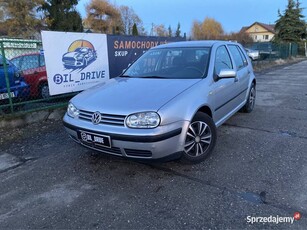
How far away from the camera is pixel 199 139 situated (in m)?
3.71

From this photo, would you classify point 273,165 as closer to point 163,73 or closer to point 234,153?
point 234,153

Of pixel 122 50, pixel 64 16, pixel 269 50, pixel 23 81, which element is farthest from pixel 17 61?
pixel 269 50

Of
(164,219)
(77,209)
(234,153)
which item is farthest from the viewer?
(234,153)

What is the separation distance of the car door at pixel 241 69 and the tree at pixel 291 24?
34926 millimetres

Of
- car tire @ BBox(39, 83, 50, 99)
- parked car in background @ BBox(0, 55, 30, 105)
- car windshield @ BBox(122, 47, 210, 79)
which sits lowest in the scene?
car tire @ BBox(39, 83, 50, 99)

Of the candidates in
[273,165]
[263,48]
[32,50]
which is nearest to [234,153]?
[273,165]

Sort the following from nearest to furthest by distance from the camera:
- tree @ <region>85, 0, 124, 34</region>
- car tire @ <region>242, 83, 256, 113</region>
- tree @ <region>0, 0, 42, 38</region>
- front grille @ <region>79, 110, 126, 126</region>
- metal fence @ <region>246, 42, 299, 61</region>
Result: front grille @ <region>79, 110, 126, 126</region> → car tire @ <region>242, 83, 256, 113</region> → metal fence @ <region>246, 42, 299, 61</region> → tree @ <region>0, 0, 42, 38</region> → tree @ <region>85, 0, 124, 34</region>

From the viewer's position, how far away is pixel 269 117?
6.18 m

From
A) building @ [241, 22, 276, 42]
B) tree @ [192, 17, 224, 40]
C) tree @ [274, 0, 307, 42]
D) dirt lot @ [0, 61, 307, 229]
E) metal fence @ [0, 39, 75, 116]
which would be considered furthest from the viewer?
building @ [241, 22, 276, 42]

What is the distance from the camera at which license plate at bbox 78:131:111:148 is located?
10.6 ft

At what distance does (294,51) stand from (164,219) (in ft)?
113

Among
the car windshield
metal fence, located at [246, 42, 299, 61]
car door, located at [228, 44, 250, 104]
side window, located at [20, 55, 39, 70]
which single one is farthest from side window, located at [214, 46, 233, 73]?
metal fence, located at [246, 42, 299, 61]

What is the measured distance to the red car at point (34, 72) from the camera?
6.81 m

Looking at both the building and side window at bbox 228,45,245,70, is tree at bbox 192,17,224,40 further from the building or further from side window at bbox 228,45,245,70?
side window at bbox 228,45,245,70
